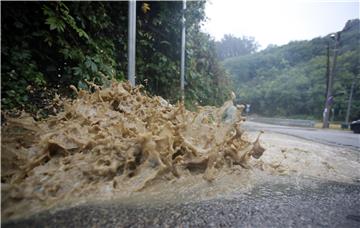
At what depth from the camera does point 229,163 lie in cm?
161

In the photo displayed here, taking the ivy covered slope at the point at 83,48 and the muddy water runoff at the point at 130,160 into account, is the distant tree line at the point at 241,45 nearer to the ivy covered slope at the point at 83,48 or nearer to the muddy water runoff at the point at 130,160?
the ivy covered slope at the point at 83,48

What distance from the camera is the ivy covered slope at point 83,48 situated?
1.94 metres

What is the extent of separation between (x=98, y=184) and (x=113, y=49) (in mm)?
1956

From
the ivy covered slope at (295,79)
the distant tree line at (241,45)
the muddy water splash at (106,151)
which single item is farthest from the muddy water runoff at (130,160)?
the distant tree line at (241,45)

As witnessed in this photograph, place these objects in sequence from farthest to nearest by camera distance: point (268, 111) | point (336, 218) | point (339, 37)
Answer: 1. point (268, 111)
2. point (339, 37)
3. point (336, 218)

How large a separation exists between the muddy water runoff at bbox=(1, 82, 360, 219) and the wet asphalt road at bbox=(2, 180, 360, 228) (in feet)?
0.24

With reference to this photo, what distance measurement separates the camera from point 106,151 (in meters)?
1.32

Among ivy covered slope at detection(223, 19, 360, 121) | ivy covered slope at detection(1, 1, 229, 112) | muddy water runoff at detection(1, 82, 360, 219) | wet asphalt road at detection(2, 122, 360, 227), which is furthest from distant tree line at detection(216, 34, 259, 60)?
wet asphalt road at detection(2, 122, 360, 227)

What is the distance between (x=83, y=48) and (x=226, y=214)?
2.10m

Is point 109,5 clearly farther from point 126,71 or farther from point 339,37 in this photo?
point 339,37

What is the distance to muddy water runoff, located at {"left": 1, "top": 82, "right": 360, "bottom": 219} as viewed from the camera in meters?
1.08

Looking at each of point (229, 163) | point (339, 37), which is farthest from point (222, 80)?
point (229, 163)

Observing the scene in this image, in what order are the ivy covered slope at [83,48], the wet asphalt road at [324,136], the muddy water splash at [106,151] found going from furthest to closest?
the wet asphalt road at [324,136], the ivy covered slope at [83,48], the muddy water splash at [106,151]

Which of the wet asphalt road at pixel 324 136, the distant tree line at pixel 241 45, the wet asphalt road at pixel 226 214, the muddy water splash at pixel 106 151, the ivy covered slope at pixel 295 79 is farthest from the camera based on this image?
the distant tree line at pixel 241 45
